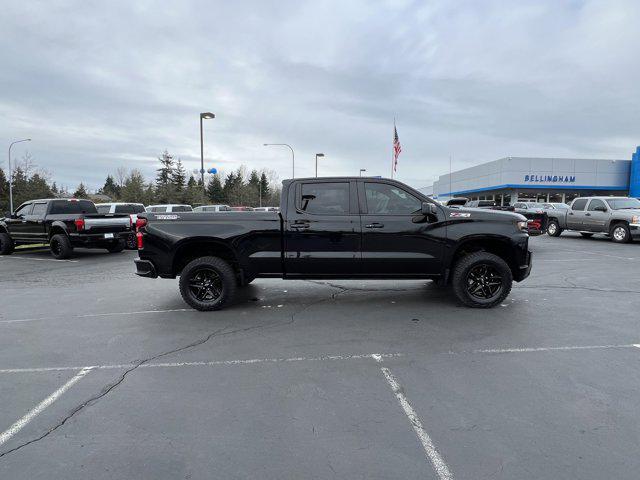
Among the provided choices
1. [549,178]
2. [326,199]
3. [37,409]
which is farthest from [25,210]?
[549,178]

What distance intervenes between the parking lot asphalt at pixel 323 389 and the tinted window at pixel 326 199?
152 centimetres

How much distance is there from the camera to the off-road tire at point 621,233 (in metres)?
15.5

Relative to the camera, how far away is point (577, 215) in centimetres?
1759

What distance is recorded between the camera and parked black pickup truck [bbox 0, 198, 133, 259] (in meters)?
12.5

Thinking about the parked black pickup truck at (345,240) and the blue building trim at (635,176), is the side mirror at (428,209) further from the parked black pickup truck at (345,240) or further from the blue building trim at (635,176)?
the blue building trim at (635,176)

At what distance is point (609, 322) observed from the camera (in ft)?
17.6

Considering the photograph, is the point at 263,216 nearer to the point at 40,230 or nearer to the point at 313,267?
the point at 313,267

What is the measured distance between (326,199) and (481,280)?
2.68 meters

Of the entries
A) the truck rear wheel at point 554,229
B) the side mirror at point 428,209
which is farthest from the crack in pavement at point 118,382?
the truck rear wheel at point 554,229

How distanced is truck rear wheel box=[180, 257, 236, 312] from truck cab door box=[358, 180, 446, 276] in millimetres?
2083

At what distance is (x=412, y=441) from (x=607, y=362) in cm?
258

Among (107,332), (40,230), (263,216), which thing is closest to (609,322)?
(263,216)

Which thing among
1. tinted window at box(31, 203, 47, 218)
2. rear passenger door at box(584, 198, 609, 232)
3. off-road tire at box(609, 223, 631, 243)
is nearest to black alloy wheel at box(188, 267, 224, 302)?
tinted window at box(31, 203, 47, 218)

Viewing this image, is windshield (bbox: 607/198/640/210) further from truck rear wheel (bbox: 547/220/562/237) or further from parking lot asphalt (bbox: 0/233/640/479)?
parking lot asphalt (bbox: 0/233/640/479)
